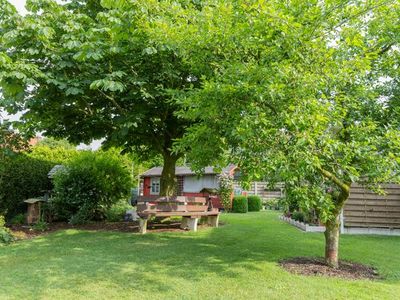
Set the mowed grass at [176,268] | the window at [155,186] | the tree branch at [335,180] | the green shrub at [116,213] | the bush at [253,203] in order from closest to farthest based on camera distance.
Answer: the mowed grass at [176,268] → the tree branch at [335,180] → the green shrub at [116,213] → the bush at [253,203] → the window at [155,186]

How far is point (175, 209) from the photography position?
1005cm

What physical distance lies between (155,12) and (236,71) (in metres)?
2.92

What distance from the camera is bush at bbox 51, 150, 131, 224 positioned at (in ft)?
37.0

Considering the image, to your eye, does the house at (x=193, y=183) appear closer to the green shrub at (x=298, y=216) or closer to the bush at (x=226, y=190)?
the bush at (x=226, y=190)

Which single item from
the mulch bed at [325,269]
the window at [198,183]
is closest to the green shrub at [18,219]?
the mulch bed at [325,269]

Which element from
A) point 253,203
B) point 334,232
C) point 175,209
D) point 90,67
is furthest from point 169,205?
point 253,203

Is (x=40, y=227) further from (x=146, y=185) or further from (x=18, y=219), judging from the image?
(x=146, y=185)

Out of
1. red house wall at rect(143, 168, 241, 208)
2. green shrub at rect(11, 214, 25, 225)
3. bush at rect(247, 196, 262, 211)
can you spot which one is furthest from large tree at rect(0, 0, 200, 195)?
bush at rect(247, 196, 262, 211)

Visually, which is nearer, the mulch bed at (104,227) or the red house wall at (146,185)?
the mulch bed at (104,227)

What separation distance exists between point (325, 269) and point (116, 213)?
834cm

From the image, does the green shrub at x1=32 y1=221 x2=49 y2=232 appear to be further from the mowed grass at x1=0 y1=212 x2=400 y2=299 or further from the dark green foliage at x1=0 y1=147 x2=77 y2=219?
the dark green foliage at x1=0 y1=147 x2=77 y2=219

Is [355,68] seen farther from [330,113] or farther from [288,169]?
[288,169]

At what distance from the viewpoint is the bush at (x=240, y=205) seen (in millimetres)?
20391

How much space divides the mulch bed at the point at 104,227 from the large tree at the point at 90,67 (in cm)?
274
